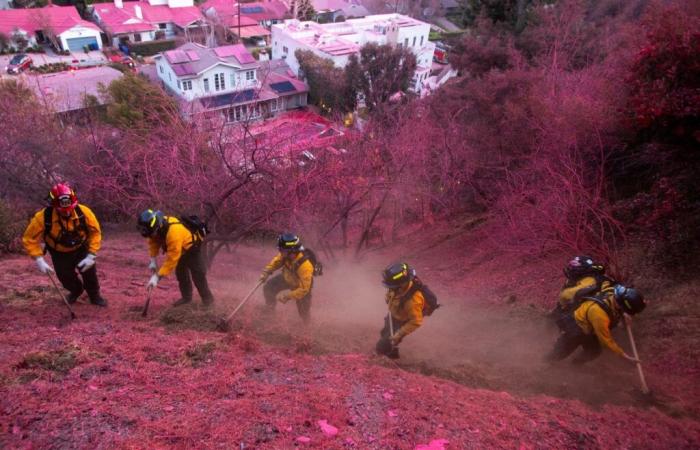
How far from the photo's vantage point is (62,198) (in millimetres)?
5141

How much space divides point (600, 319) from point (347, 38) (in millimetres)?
33560

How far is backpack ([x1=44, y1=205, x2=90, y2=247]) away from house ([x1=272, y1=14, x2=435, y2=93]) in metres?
25.3

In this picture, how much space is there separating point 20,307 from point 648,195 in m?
11.2

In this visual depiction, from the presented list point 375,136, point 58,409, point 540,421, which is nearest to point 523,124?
point 375,136

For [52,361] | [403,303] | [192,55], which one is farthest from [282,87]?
[52,361]

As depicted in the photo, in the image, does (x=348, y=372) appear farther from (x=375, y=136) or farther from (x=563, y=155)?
(x=375, y=136)

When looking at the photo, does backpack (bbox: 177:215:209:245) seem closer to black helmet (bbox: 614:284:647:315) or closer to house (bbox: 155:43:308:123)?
black helmet (bbox: 614:284:647:315)

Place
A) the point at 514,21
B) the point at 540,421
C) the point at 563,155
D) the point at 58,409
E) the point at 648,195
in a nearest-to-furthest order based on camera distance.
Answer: the point at 58,409 → the point at 540,421 → the point at 648,195 → the point at 563,155 → the point at 514,21

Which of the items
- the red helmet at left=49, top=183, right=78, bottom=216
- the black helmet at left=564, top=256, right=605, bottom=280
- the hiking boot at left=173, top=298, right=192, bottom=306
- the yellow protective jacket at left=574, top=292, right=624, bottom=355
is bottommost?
the hiking boot at left=173, top=298, right=192, bottom=306

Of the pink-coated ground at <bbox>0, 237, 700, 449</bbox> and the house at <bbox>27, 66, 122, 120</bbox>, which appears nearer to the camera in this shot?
the pink-coated ground at <bbox>0, 237, 700, 449</bbox>

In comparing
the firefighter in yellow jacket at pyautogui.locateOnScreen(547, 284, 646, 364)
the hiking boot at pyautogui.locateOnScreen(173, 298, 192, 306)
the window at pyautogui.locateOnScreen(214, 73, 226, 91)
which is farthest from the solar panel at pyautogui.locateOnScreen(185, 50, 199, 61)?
the firefighter in yellow jacket at pyautogui.locateOnScreen(547, 284, 646, 364)

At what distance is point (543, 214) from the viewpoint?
905cm

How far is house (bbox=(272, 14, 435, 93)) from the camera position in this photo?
101ft

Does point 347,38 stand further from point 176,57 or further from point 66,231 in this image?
point 66,231
